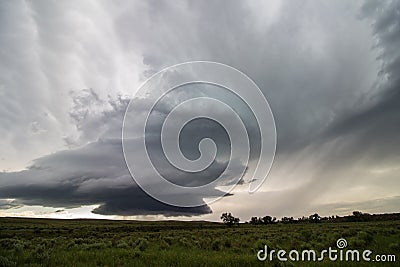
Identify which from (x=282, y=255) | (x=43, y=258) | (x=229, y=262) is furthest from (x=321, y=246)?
(x=43, y=258)

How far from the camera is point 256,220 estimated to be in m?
154

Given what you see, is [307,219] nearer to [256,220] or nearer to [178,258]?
[256,220]

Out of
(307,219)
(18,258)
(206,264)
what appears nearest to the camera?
(206,264)

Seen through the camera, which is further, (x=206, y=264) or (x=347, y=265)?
(x=206, y=264)

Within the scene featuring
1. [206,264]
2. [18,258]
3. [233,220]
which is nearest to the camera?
[206,264]

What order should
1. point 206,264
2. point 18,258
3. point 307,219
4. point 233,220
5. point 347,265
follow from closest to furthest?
point 347,265, point 206,264, point 18,258, point 233,220, point 307,219

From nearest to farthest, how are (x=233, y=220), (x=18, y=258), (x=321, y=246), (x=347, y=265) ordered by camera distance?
(x=347, y=265)
(x=18, y=258)
(x=321, y=246)
(x=233, y=220)

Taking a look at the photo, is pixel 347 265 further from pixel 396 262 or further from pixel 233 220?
pixel 233 220

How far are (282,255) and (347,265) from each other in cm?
375

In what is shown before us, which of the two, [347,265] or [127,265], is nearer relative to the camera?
[347,265]

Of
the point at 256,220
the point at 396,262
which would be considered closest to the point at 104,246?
the point at 396,262

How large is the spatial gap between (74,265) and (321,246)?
15.3 m

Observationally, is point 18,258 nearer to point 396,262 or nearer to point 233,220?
point 396,262

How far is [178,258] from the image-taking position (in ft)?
49.3
